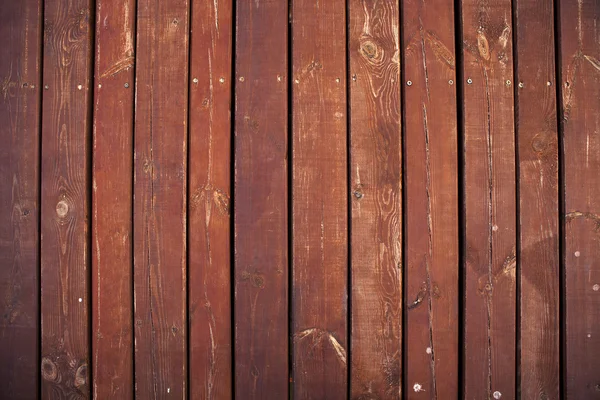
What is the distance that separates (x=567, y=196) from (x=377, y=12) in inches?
44.6

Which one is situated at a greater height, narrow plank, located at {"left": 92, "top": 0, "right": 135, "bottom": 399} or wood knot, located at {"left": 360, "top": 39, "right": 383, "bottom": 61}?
wood knot, located at {"left": 360, "top": 39, "right": 383, "bottom": 61}

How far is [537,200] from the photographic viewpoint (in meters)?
1.79

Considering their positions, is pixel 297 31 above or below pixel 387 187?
above

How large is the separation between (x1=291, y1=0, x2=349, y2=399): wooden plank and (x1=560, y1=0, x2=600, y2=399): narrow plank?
94 centimetres

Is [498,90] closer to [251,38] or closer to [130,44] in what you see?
[251,38]

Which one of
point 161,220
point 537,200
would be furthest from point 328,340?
point 537,200

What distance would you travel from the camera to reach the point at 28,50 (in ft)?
6.23

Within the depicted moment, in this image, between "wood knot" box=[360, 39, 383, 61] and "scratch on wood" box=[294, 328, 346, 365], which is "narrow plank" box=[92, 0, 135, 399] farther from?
"wood knot" box=[360, 39, 383, 61]

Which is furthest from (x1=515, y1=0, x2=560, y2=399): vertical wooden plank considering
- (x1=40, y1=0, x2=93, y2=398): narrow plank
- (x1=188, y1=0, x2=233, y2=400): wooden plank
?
(x1=40, y1=0, x2=93, y2=398): narrow plank

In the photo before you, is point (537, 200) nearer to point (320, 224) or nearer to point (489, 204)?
point (489, 204)

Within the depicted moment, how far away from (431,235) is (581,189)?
2.18 feet

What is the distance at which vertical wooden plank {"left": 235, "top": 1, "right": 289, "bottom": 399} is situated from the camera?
1.81 metres

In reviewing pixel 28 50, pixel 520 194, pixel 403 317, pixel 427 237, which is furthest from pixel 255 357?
pixel 28 50

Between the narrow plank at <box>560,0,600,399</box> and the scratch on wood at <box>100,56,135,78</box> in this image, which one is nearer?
the narrow plank at <box>560,0,600,399</box>
